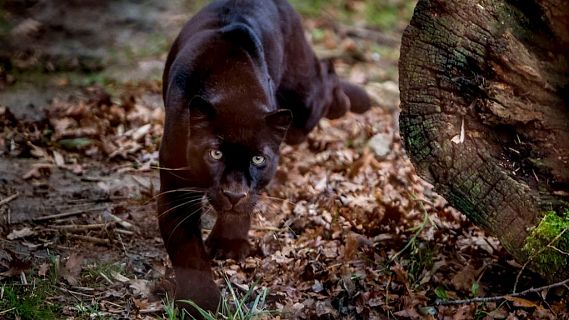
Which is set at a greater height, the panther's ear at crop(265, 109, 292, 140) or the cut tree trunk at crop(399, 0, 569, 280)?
the cut tree trunk at crop(399, 0, 569, 280)

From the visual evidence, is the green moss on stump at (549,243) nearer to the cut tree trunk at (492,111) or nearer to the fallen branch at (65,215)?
the cut tree trunk at (492,111)

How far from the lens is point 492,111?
141 inches

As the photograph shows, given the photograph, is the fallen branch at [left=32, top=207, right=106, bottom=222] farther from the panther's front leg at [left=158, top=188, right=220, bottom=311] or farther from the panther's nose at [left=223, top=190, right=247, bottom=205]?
the panther's nose at [left=223, top=190, right=247, bottom=205]

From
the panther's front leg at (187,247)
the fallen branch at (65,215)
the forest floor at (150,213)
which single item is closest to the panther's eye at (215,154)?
the panther's front leg at (187,247)

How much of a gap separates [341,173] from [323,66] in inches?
35.2

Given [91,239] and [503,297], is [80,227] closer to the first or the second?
[91,239]

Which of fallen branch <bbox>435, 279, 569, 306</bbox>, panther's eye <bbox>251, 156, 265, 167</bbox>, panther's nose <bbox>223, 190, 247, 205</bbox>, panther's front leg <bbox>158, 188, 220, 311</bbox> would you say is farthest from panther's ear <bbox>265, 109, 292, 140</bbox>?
fallen branch <bbox>435, 279, 569, 306</bbox>

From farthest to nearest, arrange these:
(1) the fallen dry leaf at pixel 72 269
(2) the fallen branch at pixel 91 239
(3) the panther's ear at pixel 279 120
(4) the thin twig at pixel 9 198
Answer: (4) the thin twig at pixel 9 198, (2) the fallen branch at pixel 91 239, (1) the fallen dry leaf at pixel 72 269, (3) the panther's ear at pixel 279 120

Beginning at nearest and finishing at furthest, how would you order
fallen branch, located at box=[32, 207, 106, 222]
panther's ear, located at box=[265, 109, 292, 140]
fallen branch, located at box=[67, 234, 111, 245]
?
1. panther's ear, located at box=[265, 109, 292, 140]
2. fallen branch, located at box=[67, 234, 111, 245]
3. fallen branch, located at box=[32, 207, 106, 222]

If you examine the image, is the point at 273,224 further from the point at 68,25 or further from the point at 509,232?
the point at 68,25

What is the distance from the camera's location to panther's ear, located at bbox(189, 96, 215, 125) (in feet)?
11.9

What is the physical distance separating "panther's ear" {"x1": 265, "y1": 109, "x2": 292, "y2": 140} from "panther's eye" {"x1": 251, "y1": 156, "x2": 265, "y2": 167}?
0.52 feet

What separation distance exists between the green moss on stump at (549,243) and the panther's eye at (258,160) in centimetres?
125

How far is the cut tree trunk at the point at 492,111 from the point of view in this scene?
3561 millimetres
